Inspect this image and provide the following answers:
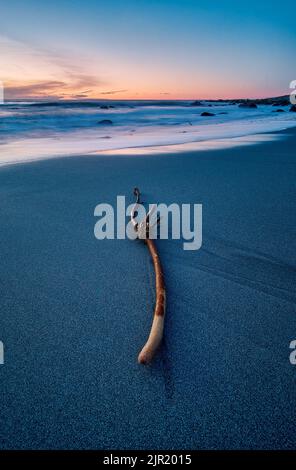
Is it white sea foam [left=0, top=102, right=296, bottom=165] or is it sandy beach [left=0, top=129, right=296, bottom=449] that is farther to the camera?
white sea foam [left=0, top=102, right=296, bottom=165]

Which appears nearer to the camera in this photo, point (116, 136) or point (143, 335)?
point (143, 335)

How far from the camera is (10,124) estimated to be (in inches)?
544

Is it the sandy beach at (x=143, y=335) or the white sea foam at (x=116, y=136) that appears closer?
the sandy beach at (x=143, y=335)

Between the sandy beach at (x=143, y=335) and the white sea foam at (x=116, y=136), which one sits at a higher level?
the white sea foam at (x=116, y=136)

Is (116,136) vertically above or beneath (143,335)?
above

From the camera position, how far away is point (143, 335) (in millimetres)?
1620

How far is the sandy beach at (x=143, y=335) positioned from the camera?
1209 millimetres

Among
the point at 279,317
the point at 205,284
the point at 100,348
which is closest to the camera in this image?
the point at 100,348

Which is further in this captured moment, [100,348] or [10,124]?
[10,124]

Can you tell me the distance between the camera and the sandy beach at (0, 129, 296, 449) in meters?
1.21

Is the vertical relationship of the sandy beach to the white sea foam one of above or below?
below
